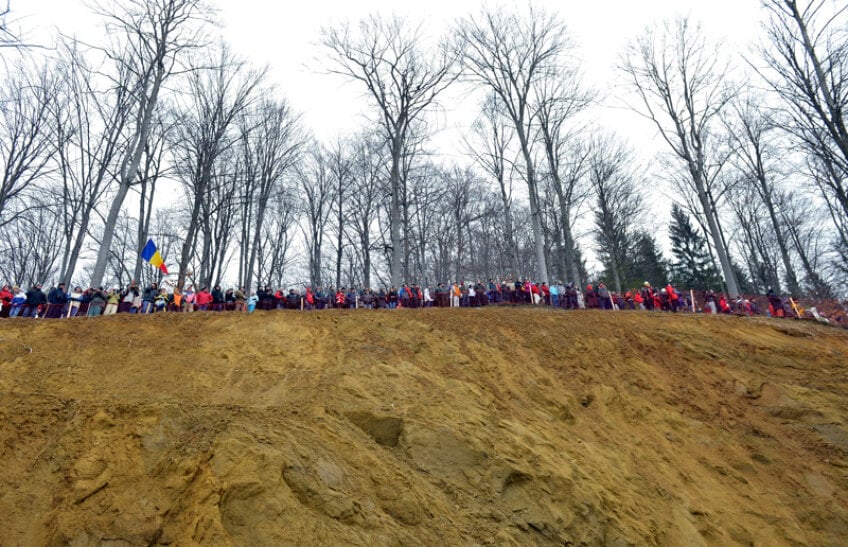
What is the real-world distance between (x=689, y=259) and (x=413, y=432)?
152 ft

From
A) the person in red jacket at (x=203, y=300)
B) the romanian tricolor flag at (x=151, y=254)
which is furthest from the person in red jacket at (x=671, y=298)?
the romanian tricolor flag at (x=151, y=254)

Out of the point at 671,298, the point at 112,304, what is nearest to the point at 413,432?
the point at 112,304

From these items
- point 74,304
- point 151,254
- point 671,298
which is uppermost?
point 151,254

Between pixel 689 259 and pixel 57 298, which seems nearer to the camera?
pixel 57 298

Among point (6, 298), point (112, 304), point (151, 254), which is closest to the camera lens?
point (6, 298)

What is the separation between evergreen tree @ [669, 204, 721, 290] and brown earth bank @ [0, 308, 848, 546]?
3315cm

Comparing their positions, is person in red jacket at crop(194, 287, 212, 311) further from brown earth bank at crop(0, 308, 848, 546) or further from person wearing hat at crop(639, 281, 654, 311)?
person wearing hat at crop(639, 281, 654, 311)

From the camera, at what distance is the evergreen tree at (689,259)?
44.3 meters

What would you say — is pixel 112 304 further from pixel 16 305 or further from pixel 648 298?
pixel 648 298

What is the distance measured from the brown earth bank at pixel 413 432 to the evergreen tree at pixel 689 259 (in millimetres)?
33146

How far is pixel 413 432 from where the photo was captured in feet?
25.7

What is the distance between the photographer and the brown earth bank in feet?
18.2

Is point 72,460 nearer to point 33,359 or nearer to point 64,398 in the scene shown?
point 64,398

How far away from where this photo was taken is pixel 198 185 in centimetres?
2139
